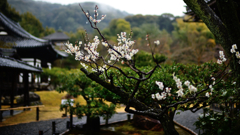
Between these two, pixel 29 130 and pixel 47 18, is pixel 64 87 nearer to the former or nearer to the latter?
pixel 29 130

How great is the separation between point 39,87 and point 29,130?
10942mm

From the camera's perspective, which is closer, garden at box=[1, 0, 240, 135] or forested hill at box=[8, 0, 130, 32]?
garden at box=[1, 0, 240, 135]

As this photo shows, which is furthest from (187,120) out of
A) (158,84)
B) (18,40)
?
(18,40)

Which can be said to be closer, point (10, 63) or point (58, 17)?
point (10, 63)

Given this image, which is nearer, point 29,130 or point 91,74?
point 91,74

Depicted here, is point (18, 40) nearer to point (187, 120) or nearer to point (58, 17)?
point (187, 120)

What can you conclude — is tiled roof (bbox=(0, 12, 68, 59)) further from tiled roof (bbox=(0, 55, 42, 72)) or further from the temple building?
tiled roof (bbox=(0, 55, 42, 72))

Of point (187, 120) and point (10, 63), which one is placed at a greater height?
point (10, 63)

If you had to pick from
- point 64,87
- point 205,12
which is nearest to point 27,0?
point 64,87

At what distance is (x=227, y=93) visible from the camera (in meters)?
2.96

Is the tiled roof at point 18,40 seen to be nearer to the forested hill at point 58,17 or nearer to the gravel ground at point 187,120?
the gravel ground at point 187,120

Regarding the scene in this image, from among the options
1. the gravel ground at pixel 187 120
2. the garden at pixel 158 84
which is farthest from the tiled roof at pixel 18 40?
the gravel ground at pixel 187 120

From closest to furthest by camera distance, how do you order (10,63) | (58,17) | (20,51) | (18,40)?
(10,63), (18,40), (20,51), (58,17)

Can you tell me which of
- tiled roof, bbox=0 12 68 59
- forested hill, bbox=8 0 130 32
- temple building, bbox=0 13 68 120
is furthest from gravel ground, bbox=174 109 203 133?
forested hill, bbox=8 0 130 32
